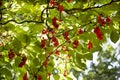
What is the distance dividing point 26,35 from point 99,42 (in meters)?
0.70

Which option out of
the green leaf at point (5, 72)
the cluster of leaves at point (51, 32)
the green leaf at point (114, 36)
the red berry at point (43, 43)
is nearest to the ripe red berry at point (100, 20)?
the cluster of leaves at point (51, 32)

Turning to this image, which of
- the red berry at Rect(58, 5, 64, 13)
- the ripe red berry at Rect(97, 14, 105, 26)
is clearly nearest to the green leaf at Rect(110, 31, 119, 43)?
the ripe red berry at Rect(97, 14, 105, 26)

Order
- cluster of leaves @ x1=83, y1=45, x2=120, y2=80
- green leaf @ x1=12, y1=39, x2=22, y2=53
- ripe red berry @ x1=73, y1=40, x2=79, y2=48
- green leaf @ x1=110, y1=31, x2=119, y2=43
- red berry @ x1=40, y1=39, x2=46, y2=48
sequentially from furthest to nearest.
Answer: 1. cluster of leaves @ x1=83, y1=45, x2=120, y2=80
2. red berry @ x1=40, y1=39, x2=46, y2=48
3. ripe red berry @ x1=73, y1=40, x2=79, y2=48
4. green leaf @ x1=12, y1=39, x2=22, y2=53
5. green leaf @ x1=110, y1=31, x2=119, y2=43

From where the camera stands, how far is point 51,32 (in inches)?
122

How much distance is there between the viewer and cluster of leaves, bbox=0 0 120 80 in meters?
2.58

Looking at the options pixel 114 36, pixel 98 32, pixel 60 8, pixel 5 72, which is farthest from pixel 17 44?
pixel 114 36

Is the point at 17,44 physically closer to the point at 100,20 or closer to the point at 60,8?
the point at 60,8

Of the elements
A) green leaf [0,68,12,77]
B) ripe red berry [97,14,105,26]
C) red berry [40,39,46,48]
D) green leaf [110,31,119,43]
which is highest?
red berry [40,39,46,48]

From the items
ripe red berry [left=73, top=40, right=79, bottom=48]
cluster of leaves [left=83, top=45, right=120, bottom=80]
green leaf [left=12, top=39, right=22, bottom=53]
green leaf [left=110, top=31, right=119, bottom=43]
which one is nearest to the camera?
green leaf [left=110, top=31, right=119, bottom=43]

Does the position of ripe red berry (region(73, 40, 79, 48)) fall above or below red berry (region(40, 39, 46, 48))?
below

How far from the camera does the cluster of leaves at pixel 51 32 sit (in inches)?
102

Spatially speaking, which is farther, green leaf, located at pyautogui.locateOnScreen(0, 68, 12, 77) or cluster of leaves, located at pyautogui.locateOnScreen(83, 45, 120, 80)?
cluster of leaves, located at pyautogui.locateOnScreen(83, 45, 120, 80)

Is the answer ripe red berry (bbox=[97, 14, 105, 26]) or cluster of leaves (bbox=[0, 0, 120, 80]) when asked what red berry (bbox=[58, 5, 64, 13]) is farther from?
ripe red berry (bbox=[97, 14, 105, 26])

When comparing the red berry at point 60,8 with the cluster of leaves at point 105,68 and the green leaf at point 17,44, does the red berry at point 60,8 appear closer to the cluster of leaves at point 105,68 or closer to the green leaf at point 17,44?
the green leaf at point 17,44
